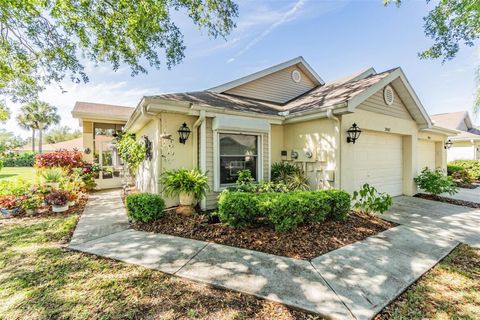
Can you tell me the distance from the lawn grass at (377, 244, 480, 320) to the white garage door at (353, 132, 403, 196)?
3.85m

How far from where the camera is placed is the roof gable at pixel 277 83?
981 cm

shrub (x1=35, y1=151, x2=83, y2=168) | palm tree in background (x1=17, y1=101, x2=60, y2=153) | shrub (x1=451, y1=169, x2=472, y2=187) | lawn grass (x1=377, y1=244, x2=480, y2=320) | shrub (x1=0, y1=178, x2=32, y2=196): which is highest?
palm tree in background (x1=17, y1=101, x2=60, y2=153)

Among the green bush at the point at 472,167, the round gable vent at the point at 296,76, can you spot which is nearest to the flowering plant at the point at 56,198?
the round gable vent at the point at 296,76

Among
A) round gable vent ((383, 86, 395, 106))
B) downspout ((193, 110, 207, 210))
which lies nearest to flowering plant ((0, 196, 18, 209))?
downspout ((193, 110, 207, 210))

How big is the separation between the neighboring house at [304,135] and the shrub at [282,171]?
31 cm

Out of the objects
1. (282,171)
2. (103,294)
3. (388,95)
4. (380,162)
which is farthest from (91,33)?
(380,162)

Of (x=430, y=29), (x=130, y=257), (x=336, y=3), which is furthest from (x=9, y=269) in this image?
(x=430, y=29)

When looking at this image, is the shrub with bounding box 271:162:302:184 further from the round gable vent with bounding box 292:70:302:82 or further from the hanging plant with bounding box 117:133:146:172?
the round gable vent with bounding box 292:70:302:82

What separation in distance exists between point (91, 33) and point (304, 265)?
10.0 m

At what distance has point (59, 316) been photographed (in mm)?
2410

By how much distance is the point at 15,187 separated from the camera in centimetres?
744

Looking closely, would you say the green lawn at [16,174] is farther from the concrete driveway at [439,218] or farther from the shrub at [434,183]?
the shrub at [434,183]

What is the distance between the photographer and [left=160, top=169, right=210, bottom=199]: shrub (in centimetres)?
564

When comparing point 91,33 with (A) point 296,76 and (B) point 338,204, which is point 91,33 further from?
(B) point 338,204
